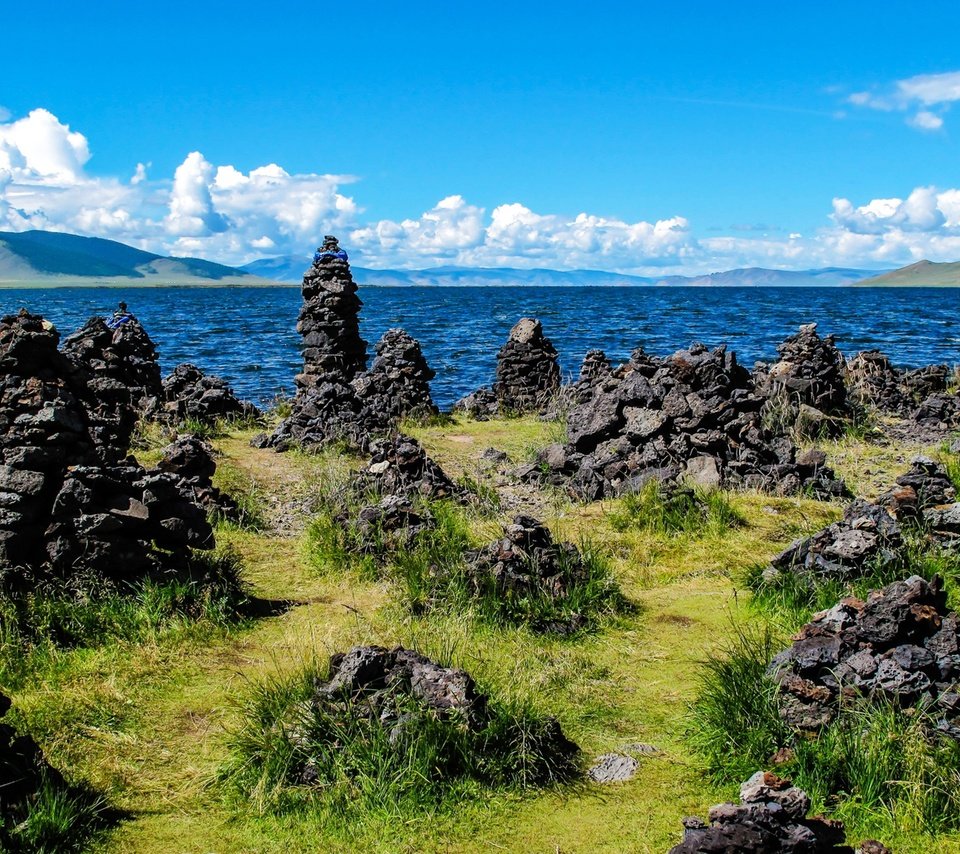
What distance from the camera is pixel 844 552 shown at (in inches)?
364

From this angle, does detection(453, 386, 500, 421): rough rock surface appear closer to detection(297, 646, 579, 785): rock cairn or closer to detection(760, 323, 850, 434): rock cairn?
detection(760, 323, 850, 434): rock cairn

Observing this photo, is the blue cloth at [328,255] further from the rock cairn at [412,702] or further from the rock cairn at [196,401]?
the rock cairn at [412,702]

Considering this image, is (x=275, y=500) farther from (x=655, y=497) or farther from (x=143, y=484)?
(x=655, y=497)

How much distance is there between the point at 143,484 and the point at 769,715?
639cm

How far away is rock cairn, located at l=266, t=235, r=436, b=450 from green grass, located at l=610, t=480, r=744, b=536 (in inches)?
262

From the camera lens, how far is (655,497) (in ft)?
41.1

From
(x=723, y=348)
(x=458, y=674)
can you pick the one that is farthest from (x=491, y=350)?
(x=458, y=674)

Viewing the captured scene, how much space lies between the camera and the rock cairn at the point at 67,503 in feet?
28.5

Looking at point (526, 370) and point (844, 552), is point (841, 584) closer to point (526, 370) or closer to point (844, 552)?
point (844, 552)

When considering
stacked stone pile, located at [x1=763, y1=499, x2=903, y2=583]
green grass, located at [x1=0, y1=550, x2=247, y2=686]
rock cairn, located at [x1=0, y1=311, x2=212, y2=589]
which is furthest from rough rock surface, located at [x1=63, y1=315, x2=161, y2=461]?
stacked stone pile, located at [x1=763, y1=499, x2=903, y2=583]

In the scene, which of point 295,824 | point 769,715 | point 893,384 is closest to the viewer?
point 295,824

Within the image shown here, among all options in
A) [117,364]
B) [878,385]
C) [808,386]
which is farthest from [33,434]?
[878,385]

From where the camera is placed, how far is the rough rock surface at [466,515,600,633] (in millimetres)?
9312

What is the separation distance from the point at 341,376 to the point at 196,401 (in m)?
3.26
